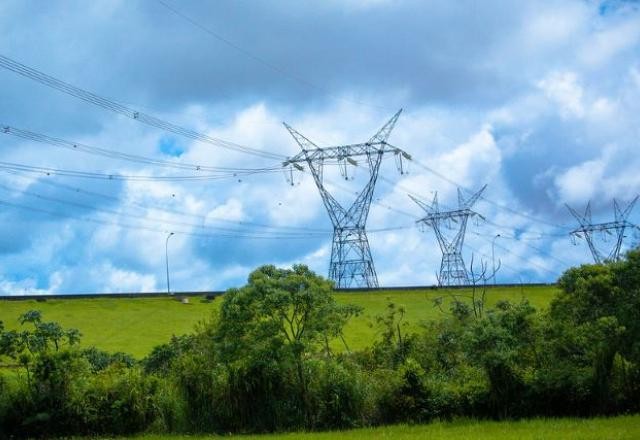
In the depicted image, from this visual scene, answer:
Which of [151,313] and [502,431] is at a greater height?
[151,313]

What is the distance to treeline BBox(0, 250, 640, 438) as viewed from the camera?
75.5 ft

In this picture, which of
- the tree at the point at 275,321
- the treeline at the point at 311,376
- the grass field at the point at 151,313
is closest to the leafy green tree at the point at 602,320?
the treeline at the point at 311,376

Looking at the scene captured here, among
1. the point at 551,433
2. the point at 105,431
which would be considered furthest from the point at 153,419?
the point at 551,433

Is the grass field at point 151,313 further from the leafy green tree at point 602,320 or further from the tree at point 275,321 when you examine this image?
the leafy green tree at point 602,320

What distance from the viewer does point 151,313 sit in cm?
5000

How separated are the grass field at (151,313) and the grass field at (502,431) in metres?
16.5

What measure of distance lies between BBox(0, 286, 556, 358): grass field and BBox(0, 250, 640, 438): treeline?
1438cm

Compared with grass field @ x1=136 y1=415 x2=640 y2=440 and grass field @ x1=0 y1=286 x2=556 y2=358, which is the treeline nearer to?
grass field @ x1=136 y1=415 x2=640 y2=440

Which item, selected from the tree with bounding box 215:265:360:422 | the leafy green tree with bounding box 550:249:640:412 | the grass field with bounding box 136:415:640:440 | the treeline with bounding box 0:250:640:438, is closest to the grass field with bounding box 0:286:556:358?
the treeline with bounding box 0:250:640:438

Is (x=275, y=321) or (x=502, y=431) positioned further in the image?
(x=275, y=321)

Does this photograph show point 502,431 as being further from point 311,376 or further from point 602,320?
point 311,376

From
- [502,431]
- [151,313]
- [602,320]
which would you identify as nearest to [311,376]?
[502,431]

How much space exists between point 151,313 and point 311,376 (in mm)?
28193

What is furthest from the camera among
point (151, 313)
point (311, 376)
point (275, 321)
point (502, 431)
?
point (151, 313)
